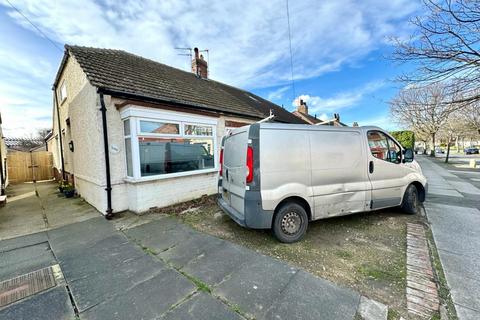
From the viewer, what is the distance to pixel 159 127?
580 cm

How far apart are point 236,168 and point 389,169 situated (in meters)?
3.62

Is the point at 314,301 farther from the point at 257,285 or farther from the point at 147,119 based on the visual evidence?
the point at 147,119

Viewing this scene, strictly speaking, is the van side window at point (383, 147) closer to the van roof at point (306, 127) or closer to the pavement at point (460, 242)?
the van roof at point (306, 127)

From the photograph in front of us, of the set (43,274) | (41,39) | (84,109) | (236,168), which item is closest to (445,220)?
(236,168)

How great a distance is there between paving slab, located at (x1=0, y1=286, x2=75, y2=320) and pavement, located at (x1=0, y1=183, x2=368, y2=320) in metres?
0.01

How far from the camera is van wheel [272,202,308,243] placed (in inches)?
143

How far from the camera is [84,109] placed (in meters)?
6.23

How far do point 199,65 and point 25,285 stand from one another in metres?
12.3

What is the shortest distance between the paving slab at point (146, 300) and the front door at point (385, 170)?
4.24m

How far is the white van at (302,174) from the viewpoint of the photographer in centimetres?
352

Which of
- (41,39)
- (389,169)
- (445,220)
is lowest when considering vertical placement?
(445,220)

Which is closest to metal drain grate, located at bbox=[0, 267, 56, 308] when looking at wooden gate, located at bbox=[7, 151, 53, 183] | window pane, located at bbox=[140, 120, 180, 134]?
window pane, located at bbox=[140, 120, 180, 134]

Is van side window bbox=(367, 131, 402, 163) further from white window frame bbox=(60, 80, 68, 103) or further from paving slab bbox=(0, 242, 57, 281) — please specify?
white window frame bbox=(60, 80, 68, 103)

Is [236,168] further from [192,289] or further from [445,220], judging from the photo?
[445,220]
